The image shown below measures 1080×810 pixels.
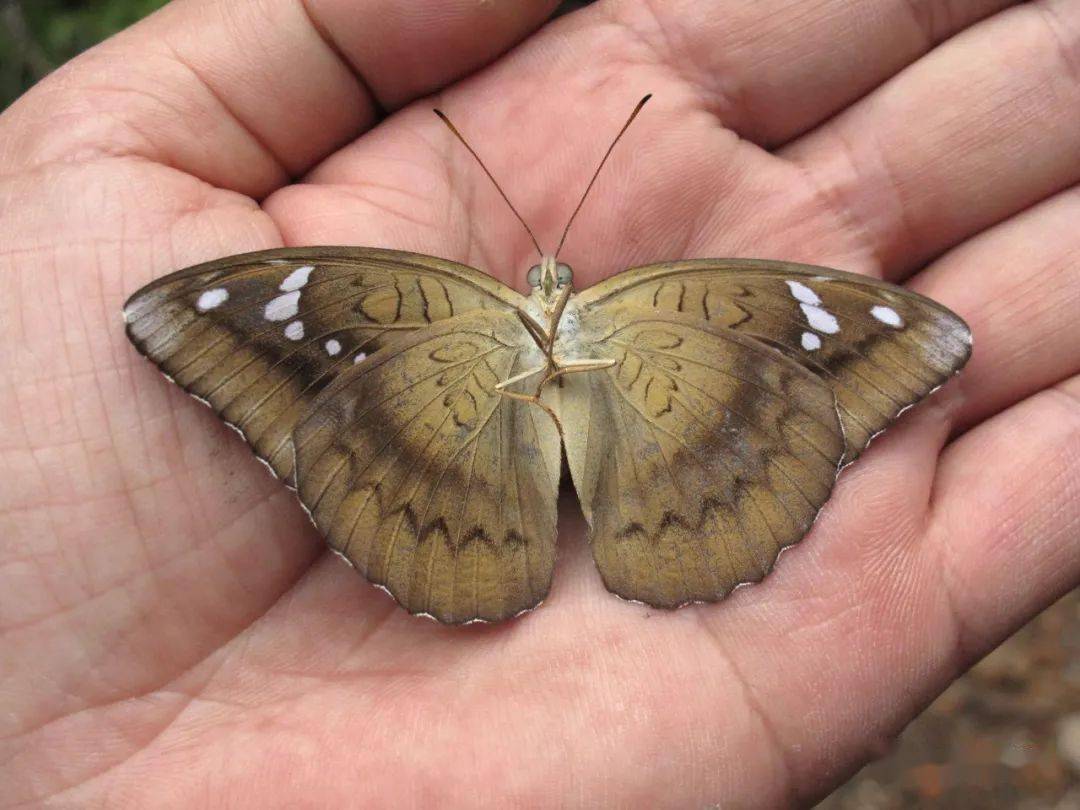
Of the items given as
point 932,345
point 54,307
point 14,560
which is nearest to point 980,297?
point 932,345

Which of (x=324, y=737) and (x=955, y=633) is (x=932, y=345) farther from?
(x=324, y=737)

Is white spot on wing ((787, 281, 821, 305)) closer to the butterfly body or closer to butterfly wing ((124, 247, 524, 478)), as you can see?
the butterfly body

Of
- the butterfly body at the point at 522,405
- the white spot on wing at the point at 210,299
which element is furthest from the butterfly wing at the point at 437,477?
the white spot on wing at the point at 210,299

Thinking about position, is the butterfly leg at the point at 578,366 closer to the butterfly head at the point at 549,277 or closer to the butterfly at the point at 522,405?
the butterfly at the point at 522,405

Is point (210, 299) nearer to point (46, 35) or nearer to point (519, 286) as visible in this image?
point (519, 286)

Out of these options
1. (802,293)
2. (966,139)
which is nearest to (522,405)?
(802,293)

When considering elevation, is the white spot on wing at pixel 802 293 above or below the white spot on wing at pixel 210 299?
below
